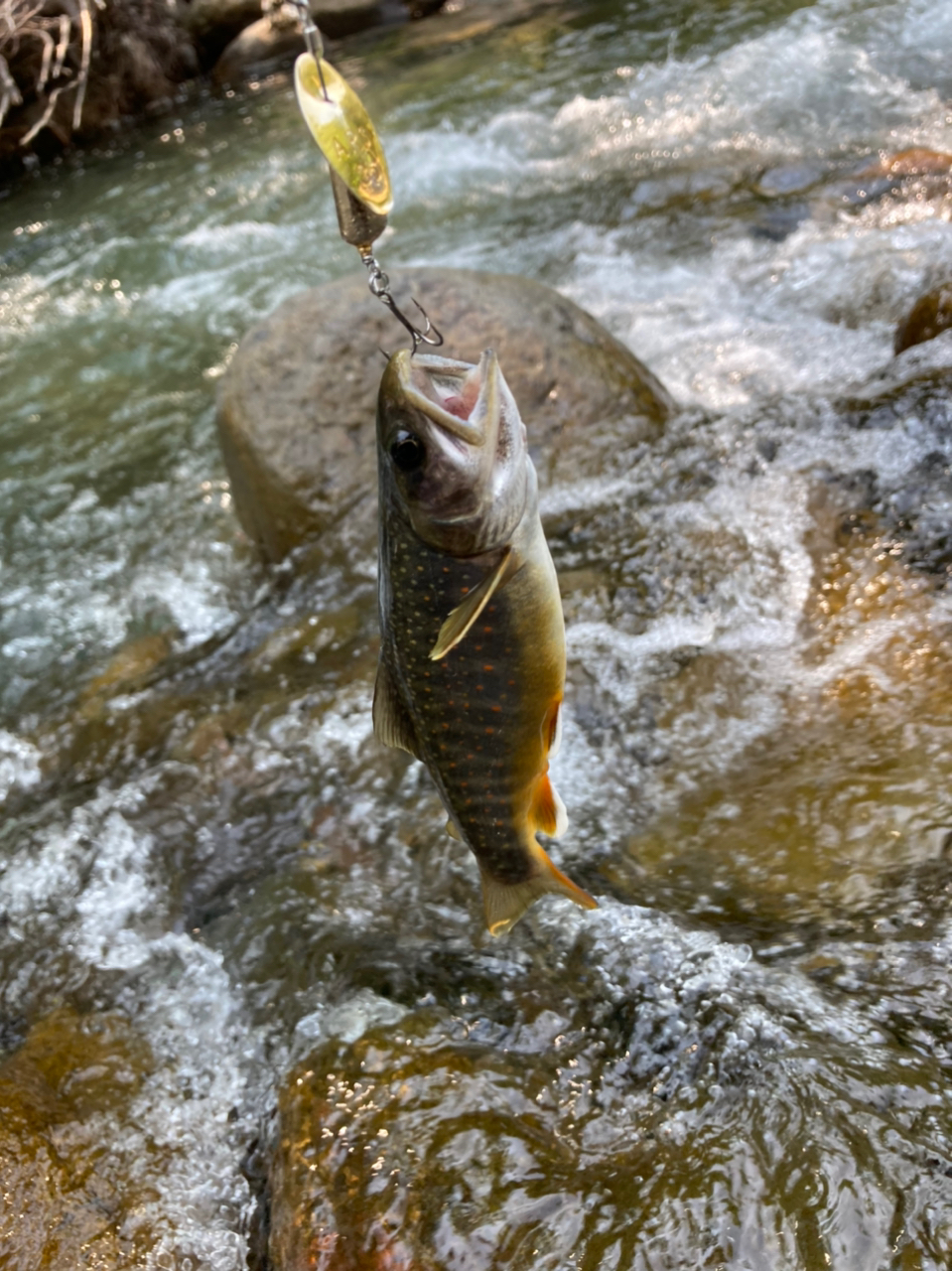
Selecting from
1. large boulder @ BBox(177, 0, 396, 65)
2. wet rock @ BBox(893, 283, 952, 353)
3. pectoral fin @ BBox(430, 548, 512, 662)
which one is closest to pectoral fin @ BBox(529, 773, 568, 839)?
pectoral fin @ BBox(430, 548, 512, 662)

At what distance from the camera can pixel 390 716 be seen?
2.06 meters

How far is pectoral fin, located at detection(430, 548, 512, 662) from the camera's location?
1.63m

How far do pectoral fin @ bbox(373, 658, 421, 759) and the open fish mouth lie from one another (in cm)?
58

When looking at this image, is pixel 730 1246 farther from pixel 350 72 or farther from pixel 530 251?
pixel 350 72

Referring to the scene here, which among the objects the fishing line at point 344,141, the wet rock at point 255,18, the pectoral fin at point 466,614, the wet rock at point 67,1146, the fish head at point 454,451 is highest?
the fishing line at point 344,141

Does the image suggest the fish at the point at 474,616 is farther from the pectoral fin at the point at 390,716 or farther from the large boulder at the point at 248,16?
the large boulder at the point at 248,16

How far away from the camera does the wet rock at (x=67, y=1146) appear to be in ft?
7.67

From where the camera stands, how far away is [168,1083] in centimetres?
290

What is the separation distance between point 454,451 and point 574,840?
200 cm

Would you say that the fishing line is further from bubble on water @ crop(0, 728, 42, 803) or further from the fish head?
bubble on water @ crop(0, 728, 42, 803)

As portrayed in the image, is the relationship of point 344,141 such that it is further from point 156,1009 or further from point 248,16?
point 248,16

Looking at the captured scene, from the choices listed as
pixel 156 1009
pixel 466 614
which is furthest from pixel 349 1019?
pixel 466 614

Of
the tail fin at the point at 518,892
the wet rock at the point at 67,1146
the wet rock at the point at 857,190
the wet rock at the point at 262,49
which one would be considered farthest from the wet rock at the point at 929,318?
the wet rock at the point at 262,49

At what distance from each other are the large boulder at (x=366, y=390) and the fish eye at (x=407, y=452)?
3177 millimetres
